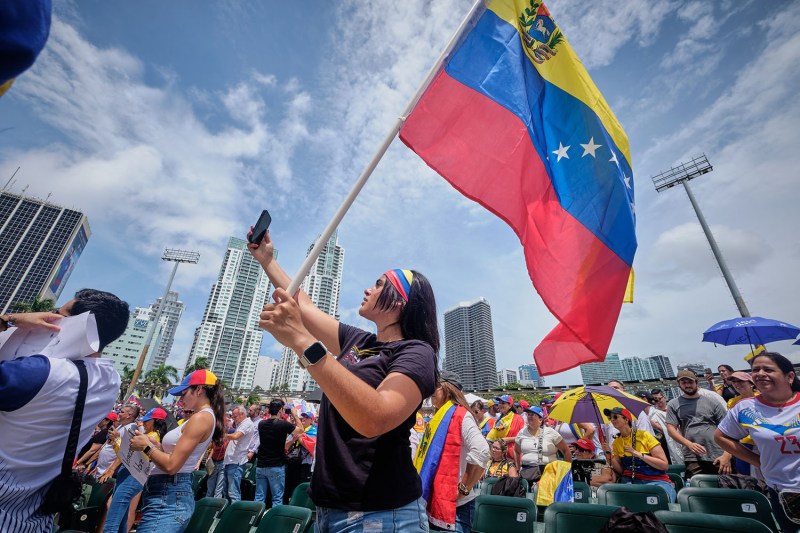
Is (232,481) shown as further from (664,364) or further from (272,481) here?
(664,364)

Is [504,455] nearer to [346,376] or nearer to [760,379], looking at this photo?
[760,379]

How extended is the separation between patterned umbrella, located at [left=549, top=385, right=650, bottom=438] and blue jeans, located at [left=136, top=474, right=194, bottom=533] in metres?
→ 6.56

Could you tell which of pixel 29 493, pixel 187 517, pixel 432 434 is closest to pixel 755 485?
pixel 432 434

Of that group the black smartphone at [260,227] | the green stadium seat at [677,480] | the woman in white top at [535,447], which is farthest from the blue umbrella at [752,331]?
the black smartphone at [260,227]

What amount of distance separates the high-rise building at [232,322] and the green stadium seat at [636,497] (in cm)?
13280

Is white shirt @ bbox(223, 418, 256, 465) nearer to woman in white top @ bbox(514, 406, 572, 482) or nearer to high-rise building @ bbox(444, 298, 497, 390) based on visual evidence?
woman in white top @ bbox(514, 406, 572, 482)

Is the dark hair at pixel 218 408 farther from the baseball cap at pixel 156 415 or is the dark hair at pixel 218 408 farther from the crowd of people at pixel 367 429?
the baseball cap at pixel 156 415

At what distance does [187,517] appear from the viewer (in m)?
3.12

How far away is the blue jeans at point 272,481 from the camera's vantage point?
22.0ft

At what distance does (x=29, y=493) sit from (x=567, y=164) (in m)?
3.86

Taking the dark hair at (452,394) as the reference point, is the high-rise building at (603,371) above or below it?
above

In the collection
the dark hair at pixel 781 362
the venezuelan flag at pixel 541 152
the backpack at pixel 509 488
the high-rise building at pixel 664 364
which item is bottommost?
the backpack at pixel 509 488

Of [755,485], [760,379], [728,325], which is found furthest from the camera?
[728,325]

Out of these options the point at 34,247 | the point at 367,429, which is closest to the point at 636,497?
the point at 367,429
